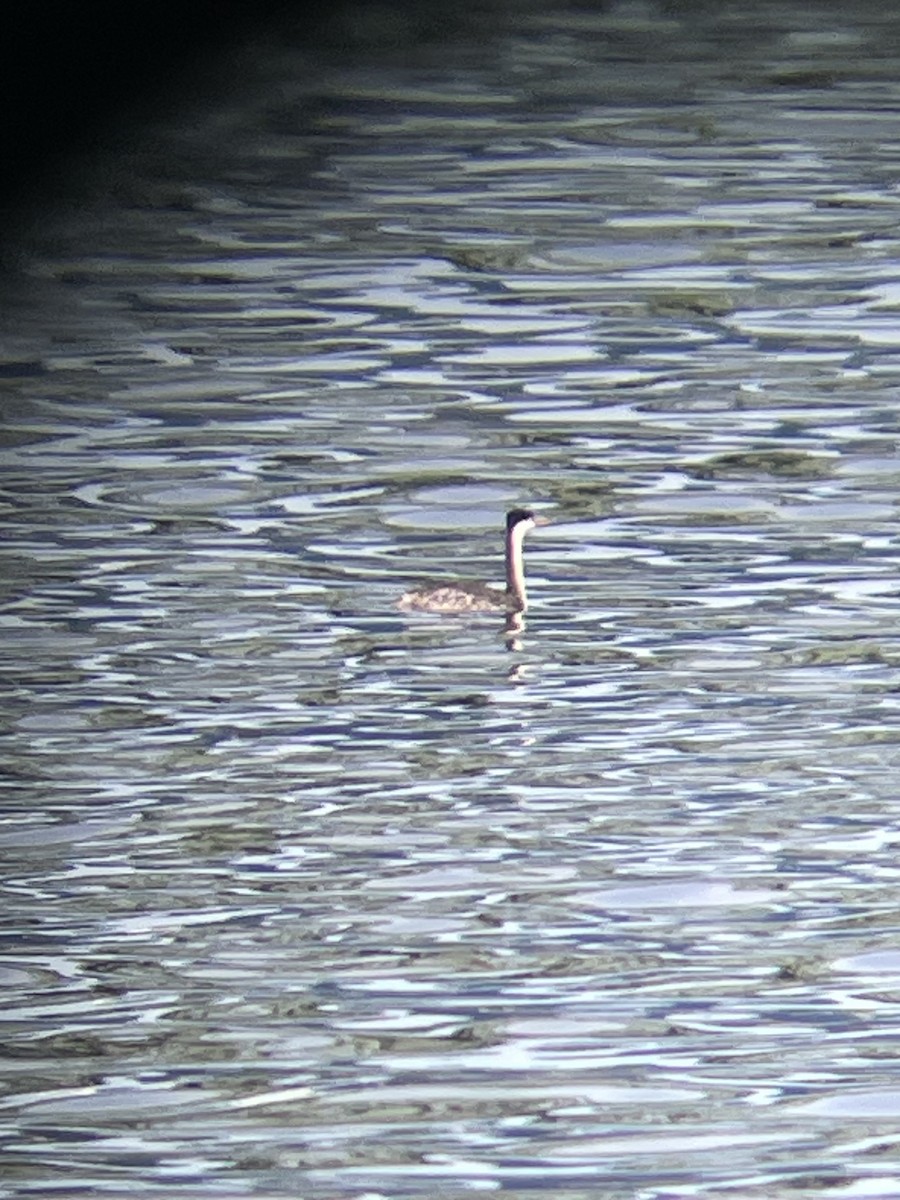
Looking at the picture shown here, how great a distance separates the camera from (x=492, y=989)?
4.64 metres

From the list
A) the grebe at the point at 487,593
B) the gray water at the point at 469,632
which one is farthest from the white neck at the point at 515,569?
the gray water at the point at 469,632

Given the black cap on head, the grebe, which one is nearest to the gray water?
the grebe

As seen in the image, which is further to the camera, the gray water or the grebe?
Answer: the grebe

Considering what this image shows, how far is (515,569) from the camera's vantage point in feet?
25.3

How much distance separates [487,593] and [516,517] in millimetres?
301

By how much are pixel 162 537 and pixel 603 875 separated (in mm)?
3068

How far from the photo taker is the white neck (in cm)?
766

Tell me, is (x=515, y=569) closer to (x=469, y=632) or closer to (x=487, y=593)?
(x=487, y=593)

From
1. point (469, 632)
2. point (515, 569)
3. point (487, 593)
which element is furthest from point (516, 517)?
point (469, 632)

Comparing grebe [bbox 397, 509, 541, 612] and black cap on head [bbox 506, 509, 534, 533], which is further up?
black cap on head [bbox 506, 509, 534, 533]

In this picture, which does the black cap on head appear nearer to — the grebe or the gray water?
the grebe

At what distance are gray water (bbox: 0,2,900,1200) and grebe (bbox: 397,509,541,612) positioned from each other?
→ 0.17 feet

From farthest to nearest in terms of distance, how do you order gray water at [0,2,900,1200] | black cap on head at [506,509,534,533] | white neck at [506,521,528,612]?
1. black cap on head at [506,509,534,533]
2. white neck at [506,521,528,612]
3. gray water at [0,2,900,1200]

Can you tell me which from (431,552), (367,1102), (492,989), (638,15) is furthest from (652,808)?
(638,15)
